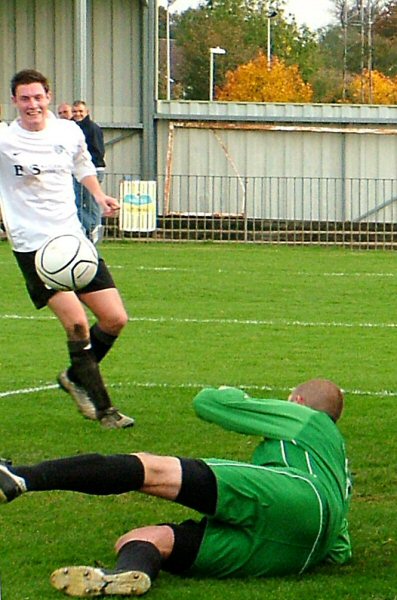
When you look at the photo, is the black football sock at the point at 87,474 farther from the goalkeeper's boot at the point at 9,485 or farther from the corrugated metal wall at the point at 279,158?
the corrugated metal wall at the point at 279,158

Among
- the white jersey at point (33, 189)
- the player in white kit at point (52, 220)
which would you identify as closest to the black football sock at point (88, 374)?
the player in white kit at point (52, 220)

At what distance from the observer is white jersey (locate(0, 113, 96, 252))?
28.7 feet

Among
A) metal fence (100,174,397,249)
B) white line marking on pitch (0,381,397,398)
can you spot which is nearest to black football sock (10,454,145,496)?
white line marking on pitch (0,381,397,398)

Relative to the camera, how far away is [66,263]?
8414mm

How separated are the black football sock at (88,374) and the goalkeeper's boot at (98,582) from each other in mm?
3320

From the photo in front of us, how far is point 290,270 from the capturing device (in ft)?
62.3

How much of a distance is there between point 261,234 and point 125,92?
6182mm

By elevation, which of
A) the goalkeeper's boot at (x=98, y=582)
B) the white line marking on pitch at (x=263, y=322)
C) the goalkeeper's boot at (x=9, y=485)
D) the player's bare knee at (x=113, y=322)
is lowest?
the white line marking on pitch at (x=263, y=322)

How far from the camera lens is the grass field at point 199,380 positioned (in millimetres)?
5730

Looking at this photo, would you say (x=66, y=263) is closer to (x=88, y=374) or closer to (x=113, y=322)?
(x=113, y=322)

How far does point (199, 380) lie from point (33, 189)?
7.78 ft

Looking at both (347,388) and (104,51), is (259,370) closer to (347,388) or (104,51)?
(347,388)

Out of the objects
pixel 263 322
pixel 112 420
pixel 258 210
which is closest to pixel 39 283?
pixel 112 420

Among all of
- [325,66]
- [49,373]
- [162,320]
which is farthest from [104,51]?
[325,66]
